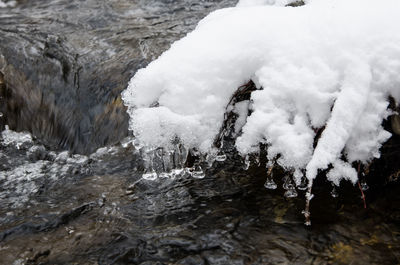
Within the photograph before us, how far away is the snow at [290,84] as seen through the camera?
2566 millimetres

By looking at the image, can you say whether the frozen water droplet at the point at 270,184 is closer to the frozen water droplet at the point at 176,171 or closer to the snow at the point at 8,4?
→ the frozen water droplet at the point at 176,171

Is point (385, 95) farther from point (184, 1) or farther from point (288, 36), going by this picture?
point (184, 1)

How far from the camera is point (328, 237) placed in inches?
110

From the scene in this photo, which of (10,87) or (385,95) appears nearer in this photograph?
(385,95)

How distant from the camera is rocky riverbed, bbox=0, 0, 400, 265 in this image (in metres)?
2.77

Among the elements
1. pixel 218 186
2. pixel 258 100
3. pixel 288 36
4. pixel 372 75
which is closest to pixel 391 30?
pixel 372 75

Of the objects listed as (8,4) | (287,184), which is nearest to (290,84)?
(287,184)

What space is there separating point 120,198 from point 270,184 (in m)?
1.19

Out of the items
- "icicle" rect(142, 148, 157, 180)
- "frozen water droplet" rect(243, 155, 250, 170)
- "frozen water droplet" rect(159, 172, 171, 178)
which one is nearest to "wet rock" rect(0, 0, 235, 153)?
"icicle" rect(142, 148, 157, 180)

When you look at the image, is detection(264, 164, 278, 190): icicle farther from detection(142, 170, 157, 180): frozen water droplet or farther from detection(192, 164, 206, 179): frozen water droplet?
detection(142, 170, 157, 180): frozen water droplet

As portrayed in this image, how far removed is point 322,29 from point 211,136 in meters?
1.01

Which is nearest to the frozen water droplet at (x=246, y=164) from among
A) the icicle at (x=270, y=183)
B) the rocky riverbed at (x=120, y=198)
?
the rocky riverbed at (x=120, y=198)

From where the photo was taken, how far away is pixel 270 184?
3.29m

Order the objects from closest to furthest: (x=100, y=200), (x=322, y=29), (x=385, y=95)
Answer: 1. (x=385, y=95)
2. (x=322, y=29)
3. (x=100, y=200)
